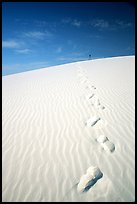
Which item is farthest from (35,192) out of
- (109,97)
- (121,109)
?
(109,97)

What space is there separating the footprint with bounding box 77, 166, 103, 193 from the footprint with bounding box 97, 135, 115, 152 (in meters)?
0.69

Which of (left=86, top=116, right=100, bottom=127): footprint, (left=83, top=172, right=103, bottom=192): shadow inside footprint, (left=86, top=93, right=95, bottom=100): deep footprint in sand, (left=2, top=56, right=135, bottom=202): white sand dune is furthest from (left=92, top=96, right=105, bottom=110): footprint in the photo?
(left=83, top=172, right=103, bottom=192): shadow inside footprint

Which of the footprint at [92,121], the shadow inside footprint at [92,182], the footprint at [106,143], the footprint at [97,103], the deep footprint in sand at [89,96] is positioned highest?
the deep footprint in sand at [89,96]

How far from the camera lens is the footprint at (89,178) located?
341 centimetres

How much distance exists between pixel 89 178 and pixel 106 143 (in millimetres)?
1223

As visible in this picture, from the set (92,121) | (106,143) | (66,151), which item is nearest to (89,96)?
(92,121)

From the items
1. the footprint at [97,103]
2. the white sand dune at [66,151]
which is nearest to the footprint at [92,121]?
the white sand dune at [66,151]

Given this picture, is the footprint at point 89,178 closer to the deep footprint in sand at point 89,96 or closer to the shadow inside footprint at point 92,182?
the shadow inside footprint at point 92,182

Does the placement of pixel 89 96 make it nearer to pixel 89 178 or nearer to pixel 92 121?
pixel 92 121

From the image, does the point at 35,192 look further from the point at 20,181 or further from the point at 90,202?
the point at 90,202

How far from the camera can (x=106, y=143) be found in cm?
452

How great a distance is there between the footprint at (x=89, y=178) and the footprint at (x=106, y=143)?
688mm

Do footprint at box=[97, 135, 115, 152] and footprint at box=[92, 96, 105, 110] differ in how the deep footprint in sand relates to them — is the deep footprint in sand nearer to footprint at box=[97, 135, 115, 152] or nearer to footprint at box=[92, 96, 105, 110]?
footprint at box=[92, 96, 105, 110]

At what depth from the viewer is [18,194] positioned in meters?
3.48
